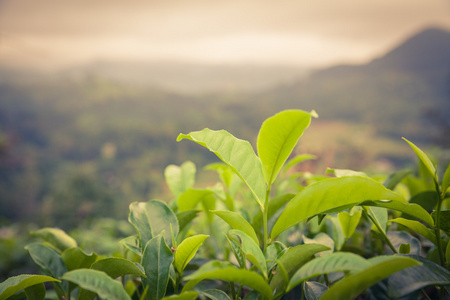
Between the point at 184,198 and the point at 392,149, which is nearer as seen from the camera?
the point at 184,198

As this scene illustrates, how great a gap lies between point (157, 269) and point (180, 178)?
26cm

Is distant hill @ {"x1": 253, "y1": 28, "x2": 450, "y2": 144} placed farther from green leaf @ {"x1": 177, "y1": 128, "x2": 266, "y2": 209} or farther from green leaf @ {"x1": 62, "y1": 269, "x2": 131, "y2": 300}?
green leaf @ {"x1": 62, "y1": 269, "x2": 131, "y2": 300}

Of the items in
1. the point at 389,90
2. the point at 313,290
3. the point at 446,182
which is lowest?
the point at 389,90

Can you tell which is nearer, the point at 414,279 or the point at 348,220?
the point at 414,279

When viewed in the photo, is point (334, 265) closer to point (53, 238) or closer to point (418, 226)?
point (418, 226)

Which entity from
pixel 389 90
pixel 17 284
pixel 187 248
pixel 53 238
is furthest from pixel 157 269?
pixel 389 90

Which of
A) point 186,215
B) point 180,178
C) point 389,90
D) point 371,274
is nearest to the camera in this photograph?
point 371,274

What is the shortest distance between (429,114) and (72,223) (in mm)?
5911

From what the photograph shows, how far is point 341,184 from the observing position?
0.31 m

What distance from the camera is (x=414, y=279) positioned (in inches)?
11.7

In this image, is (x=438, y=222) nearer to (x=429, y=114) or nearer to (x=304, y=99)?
(x=429, y=114)

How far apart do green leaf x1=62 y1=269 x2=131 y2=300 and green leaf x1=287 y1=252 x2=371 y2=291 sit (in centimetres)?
17

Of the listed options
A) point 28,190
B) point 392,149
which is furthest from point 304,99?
point 28,190

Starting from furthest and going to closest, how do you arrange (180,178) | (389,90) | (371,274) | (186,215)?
(389,90) → (180,178) → (186,215) → (371,274)
